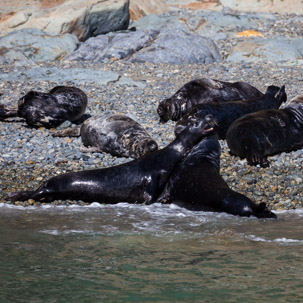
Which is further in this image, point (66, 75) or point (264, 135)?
point (66, 75)

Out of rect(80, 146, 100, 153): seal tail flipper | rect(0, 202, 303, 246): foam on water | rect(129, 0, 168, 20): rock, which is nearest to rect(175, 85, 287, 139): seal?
rect(80, 146, 100, 153): seal tail flipper

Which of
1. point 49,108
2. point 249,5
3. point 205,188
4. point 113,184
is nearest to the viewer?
Result: point 205,188

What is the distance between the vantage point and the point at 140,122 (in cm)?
955

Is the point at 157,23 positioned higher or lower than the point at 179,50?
higher

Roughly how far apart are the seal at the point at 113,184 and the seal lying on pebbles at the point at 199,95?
2.95 meters

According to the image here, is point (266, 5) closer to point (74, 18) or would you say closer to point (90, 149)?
point (74, 18)

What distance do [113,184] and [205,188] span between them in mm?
1075

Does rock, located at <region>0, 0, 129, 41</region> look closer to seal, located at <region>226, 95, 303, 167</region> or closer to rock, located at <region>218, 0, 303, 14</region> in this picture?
rock, located at <region>218, 0, 303, 14</region>

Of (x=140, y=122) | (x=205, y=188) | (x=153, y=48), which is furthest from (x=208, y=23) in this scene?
(x=205, y=188)

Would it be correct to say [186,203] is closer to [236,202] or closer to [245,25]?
[236,202]

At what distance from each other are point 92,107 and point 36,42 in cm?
566

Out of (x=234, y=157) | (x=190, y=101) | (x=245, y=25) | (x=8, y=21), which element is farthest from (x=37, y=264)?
(x=245, y=25)

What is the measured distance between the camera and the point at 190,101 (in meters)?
10.1

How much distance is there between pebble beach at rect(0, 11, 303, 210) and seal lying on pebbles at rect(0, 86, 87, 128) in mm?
141
